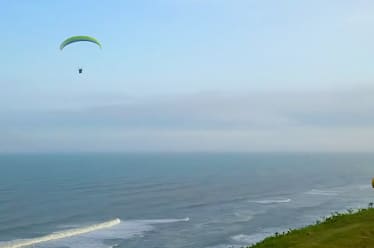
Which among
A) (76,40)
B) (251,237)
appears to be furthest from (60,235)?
(76,40)

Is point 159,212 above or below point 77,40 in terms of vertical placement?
below

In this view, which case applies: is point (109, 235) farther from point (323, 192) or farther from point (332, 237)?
point (323, 192)

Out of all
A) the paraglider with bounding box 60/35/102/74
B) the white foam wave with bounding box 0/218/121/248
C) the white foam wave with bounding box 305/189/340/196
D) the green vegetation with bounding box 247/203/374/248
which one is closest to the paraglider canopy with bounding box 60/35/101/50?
the paraglider with bounding box 60/35/102/74

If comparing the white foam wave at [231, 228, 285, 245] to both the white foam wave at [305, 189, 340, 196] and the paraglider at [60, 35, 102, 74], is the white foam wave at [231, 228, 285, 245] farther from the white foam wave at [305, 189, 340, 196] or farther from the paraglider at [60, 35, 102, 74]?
the white foam wave at [305, 189, 340, 196]

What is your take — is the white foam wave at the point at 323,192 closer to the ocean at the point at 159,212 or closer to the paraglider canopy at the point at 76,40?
the ocean at the point at 159,212

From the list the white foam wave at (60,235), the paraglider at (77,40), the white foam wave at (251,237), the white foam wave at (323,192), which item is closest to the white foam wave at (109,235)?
the white foam wave at (60,235)

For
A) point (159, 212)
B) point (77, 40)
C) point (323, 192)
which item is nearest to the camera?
point (77, 40)
